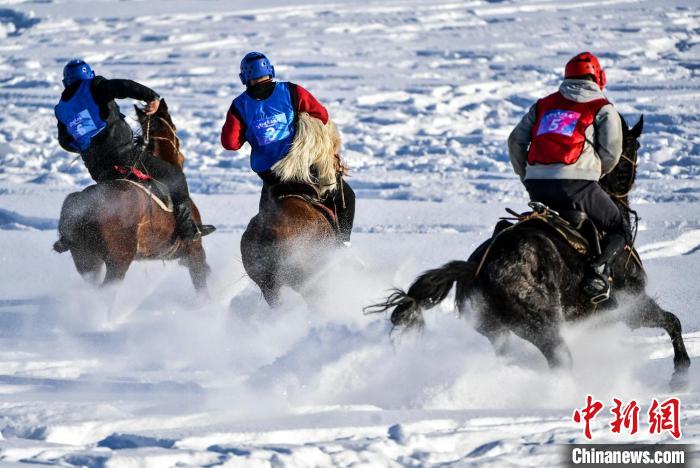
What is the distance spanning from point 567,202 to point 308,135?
1857 mm

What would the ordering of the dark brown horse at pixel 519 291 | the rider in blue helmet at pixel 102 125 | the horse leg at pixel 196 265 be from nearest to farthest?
the dark brown horse at pixel 519 291 < the rider in blue helmet at pixel 102 125 < the horse leg at pixel 196 265

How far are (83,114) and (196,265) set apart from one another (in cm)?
150

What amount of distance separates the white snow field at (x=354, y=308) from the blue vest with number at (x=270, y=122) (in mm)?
872

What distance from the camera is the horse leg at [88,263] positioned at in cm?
682

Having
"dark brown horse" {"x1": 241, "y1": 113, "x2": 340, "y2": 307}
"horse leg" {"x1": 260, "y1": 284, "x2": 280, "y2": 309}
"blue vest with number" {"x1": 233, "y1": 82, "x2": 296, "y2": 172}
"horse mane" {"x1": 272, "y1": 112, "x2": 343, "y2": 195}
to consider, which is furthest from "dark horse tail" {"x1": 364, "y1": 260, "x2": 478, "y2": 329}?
"blue vest with number" {"x1": 233, "y1": 82, "x2": 296, "y2": 172}

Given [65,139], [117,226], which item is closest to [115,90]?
[65,139]

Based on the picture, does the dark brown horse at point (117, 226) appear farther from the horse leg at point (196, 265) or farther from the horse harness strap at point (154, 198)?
the horse leg at point (196, 265)

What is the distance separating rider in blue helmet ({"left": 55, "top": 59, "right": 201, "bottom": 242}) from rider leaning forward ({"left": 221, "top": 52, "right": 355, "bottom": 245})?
3.47 feet

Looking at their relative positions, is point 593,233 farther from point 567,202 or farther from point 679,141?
point 679,141

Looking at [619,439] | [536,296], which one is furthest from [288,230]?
[619,439]

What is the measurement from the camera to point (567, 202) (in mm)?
5211

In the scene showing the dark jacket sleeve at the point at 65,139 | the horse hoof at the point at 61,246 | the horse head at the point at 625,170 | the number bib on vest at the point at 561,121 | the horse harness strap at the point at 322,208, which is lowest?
the horse hoof at the point at 61,246

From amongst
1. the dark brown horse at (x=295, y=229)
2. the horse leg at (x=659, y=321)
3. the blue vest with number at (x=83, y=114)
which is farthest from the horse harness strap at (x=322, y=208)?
the horse leg at (x=659, y=321)

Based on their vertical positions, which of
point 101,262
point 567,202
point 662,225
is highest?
point 567,202
